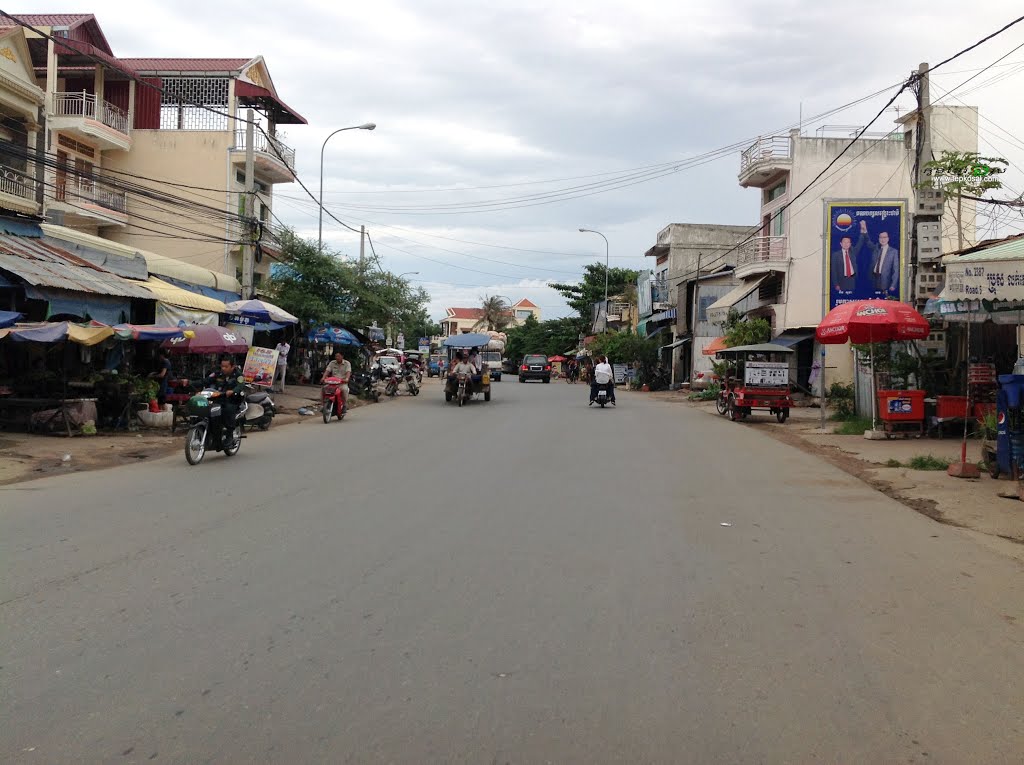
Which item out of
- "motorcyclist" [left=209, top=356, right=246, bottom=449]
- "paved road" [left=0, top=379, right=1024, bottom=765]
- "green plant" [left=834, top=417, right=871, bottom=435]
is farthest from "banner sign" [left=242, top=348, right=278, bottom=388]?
"green plant" [left=834, top=417, right=871, bottom=435]

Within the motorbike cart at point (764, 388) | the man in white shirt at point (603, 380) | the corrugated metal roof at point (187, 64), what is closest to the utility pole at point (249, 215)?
the man in white shirt at point (603, 380)

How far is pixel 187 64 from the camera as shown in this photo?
36.5m

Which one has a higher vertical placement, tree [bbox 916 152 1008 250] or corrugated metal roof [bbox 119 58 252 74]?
corrugated metal roof [bbox 119 58 252 74]

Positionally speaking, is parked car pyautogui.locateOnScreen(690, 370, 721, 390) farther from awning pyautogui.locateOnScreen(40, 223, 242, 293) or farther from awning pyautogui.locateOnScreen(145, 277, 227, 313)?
awning pyautogui.locateOnScreen(145, 277, 227, 313)

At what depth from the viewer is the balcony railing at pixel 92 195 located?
30594mm

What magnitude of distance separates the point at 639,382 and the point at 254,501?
137 feet

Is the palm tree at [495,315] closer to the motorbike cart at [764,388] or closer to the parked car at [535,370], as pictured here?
the parked car at [535,370]

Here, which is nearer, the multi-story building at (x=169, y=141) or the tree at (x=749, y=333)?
the multi-story building at (x=169, y=141)

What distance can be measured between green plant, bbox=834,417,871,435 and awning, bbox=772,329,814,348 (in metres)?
14.0

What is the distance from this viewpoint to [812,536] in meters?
7.79

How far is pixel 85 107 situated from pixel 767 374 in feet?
90.0

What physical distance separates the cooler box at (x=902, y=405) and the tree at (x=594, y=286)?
58.0 metres

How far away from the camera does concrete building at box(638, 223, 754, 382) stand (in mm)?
46938

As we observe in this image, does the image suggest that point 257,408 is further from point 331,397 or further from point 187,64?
point 187,64
